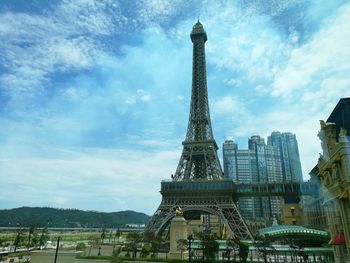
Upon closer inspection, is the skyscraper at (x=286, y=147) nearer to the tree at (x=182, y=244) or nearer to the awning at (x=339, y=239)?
the tree at (x=182, y=244)

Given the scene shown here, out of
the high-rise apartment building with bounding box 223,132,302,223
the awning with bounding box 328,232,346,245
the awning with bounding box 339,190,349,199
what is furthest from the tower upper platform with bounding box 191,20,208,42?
the awning with bounding box 328,232,346,245

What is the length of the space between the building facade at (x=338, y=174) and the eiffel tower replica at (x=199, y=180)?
3350cm

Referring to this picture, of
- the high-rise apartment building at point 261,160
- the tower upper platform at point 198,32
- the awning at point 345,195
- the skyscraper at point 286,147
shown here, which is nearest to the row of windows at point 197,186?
the awning at point 345,195

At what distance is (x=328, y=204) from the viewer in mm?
32406

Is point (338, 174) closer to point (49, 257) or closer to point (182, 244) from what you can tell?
point (182, 244)

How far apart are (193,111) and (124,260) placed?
52.3m

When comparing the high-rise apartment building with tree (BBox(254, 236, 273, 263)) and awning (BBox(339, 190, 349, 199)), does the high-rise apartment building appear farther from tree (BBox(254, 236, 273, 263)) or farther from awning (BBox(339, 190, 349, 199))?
awning (BBox(339, 190, 349, 199))

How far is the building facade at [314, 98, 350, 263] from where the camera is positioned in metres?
26.4

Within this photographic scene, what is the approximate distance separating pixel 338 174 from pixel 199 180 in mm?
45554

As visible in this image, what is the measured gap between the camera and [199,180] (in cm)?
7200

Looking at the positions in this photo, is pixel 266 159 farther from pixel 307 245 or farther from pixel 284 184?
pixel 307 245

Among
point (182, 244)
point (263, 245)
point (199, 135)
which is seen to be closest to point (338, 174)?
point (263, 245)

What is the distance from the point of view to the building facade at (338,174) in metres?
26.4

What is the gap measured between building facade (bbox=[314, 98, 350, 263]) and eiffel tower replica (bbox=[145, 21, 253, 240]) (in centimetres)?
3350
